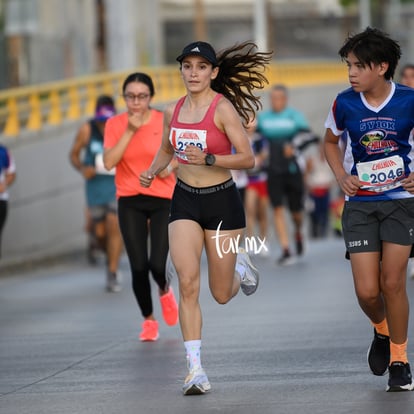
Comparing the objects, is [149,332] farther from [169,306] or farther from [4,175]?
[4,175]

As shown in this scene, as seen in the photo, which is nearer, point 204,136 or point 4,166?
point 204,136

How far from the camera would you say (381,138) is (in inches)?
316

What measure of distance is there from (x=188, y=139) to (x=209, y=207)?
42 cm

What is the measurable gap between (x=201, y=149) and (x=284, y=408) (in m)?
1.75

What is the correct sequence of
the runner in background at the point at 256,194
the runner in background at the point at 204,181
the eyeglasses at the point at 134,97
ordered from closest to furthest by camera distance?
the runner in background at the point at 204,181 < the eyeglasses at the point at 134,97 < the runner in background at the point at 256,194

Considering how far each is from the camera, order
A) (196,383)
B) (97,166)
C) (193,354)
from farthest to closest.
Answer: (97,166) < (193,354) < (196,383)

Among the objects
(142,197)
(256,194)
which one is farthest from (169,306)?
(256,194)

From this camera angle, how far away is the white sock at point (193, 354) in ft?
26.6

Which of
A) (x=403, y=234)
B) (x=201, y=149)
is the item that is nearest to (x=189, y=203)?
(x=201, y=149)

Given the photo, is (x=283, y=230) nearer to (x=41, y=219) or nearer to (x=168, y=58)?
(x=41, y=219)

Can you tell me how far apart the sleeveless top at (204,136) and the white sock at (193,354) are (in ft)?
3.55

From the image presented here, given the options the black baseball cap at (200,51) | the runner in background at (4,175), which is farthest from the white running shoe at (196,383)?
the runner in background at (4,175)

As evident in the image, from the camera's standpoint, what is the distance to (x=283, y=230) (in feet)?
59.5

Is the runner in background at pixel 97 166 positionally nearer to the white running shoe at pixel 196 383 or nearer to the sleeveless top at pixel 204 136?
the sleeveless top at pixel 204 136
